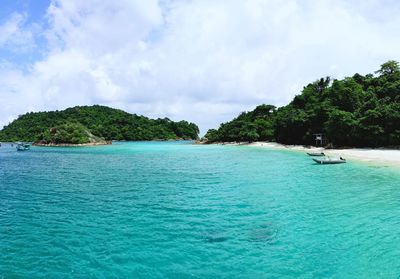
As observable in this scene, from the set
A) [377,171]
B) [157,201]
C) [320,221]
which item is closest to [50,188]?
[157,201]

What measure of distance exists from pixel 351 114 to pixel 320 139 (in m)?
10.0

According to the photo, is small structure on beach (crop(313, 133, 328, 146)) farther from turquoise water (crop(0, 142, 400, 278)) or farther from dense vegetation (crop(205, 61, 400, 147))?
turquoise water (crop(0, 142, 400, 278))

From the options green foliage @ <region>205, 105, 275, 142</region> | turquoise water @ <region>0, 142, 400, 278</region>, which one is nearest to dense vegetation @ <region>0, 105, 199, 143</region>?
green foliage @ <region>205, 105, 275, 142</region>

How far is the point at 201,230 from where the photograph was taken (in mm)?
13547

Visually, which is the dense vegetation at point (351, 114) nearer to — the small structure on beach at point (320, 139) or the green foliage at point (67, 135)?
the small structure on beach at point (320, 139)

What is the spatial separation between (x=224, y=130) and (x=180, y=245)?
107 m

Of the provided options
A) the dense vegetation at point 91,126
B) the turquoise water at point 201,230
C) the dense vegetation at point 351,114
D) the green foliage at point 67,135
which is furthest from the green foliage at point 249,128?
the turquoise water at point 201,230

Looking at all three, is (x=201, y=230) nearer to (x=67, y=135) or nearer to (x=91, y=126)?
(x=67, y=135)

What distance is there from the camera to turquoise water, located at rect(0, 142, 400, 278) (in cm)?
991

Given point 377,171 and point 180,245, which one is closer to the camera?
point 180,245

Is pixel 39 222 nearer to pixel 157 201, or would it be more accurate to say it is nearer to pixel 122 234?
pixel 122 234

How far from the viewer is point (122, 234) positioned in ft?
42.9

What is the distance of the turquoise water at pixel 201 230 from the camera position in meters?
9.91

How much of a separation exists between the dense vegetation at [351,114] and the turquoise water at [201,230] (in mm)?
32313
